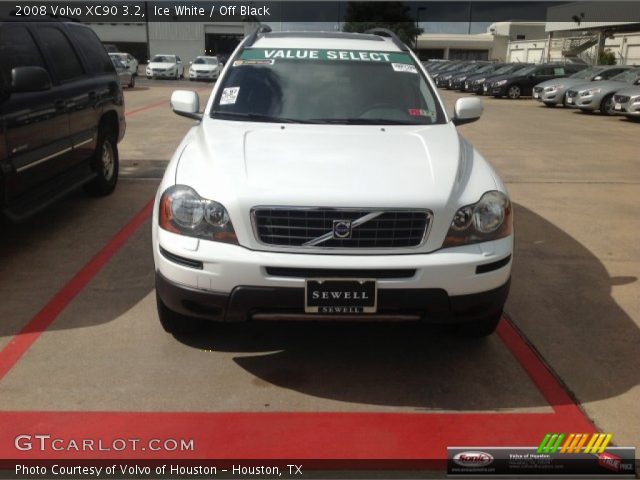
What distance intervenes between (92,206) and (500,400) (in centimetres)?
503

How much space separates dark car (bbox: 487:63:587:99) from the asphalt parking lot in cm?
2172

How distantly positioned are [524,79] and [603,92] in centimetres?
772

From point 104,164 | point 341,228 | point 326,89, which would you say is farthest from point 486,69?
point 341,228

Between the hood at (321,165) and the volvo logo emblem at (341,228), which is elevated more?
the hood at (321,165)

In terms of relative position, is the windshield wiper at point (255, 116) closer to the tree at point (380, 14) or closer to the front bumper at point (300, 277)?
the front bumper at point (300, 277)

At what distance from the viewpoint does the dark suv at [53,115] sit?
4.81 metres

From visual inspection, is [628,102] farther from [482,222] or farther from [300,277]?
[300,277]

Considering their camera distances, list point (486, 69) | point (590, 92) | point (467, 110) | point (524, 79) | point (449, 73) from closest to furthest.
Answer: point (467, 110)
point (590, 92)
point (524, 79)
point (486, 69)
point (449, 73)

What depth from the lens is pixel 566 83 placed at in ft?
71.5

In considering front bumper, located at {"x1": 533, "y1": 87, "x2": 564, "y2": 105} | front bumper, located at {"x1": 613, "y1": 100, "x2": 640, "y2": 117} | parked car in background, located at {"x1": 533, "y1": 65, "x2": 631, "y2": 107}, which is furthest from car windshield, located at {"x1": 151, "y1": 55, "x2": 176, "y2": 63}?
front bumper, located at {"x1": 613, "y1": 100, "x2": 640, "y2": 117}

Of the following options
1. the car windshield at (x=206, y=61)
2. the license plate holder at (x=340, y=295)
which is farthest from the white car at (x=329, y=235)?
the car windshield at (x=206, y=61)

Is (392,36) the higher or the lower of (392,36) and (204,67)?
the higher

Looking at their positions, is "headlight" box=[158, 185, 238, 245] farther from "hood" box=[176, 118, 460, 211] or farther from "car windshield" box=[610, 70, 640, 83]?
"car windshield" box=[610, 70, 640, 83]

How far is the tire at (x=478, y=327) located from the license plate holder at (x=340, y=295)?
0.86 meters
